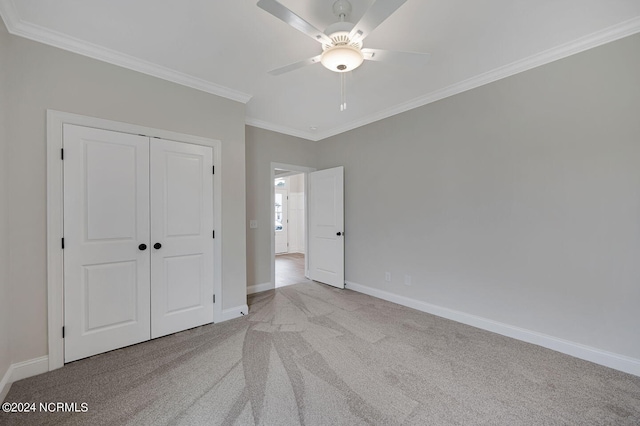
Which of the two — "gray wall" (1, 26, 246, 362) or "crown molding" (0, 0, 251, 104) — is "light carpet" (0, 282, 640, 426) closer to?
"gray wall" (1, 26, 246, 362)

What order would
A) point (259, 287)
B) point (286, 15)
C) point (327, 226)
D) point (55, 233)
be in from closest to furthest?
point (286, 15) → point (55, 233) → point (259, 287) → point (327, 226)

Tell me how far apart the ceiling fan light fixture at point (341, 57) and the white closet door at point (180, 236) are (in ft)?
5.78

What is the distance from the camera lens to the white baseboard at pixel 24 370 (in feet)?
6.09

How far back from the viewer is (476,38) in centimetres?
216

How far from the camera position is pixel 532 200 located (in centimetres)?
251

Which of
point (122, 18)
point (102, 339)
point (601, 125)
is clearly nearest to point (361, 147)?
point (601, 125)

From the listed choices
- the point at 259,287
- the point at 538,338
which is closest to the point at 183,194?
the point at 259,287

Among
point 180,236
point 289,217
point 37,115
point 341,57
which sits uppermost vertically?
point 341,57

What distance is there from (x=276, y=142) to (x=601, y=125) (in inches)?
151

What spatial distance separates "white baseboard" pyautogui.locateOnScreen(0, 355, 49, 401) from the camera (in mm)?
1857

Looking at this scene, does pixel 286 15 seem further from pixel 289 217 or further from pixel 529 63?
pixel 289 217

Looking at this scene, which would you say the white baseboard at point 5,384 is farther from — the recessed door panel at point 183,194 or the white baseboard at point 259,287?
the white baseboard at point 259,287

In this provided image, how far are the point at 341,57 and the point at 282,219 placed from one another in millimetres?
6993

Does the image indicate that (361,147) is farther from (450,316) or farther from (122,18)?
(122,18)
